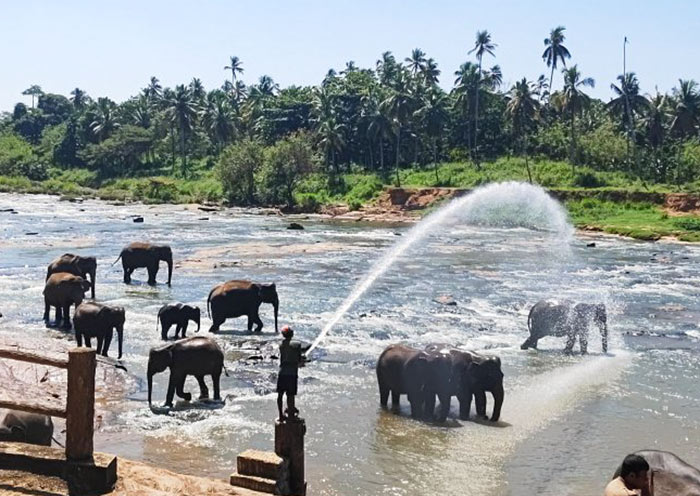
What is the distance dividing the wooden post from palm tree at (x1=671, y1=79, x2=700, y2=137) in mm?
76522

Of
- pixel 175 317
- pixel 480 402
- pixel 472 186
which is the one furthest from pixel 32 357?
pixel 472 186

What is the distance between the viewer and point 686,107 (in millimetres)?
77062

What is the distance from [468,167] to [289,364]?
244 ft

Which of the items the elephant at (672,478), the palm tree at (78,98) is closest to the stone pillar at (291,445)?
the elephant at (672,478)

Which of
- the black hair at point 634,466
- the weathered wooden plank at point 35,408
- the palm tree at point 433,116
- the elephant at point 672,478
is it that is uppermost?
the palm tree at point 433,116

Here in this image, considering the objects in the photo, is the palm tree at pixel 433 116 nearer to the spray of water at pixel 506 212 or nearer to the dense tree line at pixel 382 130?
the dense tree line at pixel 382 130

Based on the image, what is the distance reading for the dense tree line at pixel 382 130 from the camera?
77.8 meters

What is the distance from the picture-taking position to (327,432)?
13.2 m

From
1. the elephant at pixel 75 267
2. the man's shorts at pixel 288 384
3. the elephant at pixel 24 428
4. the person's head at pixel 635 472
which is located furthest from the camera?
the elephant at pixel 75 267

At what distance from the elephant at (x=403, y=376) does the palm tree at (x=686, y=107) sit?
69.8 m

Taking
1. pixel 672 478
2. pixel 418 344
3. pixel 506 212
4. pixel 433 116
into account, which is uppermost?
pixel 433 116

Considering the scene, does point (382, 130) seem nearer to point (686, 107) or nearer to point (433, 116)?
point (433, 116)

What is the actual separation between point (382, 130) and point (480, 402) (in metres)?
70.3

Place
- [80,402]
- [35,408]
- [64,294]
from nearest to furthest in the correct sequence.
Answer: [80,402]
[35,408]
[64,294]
